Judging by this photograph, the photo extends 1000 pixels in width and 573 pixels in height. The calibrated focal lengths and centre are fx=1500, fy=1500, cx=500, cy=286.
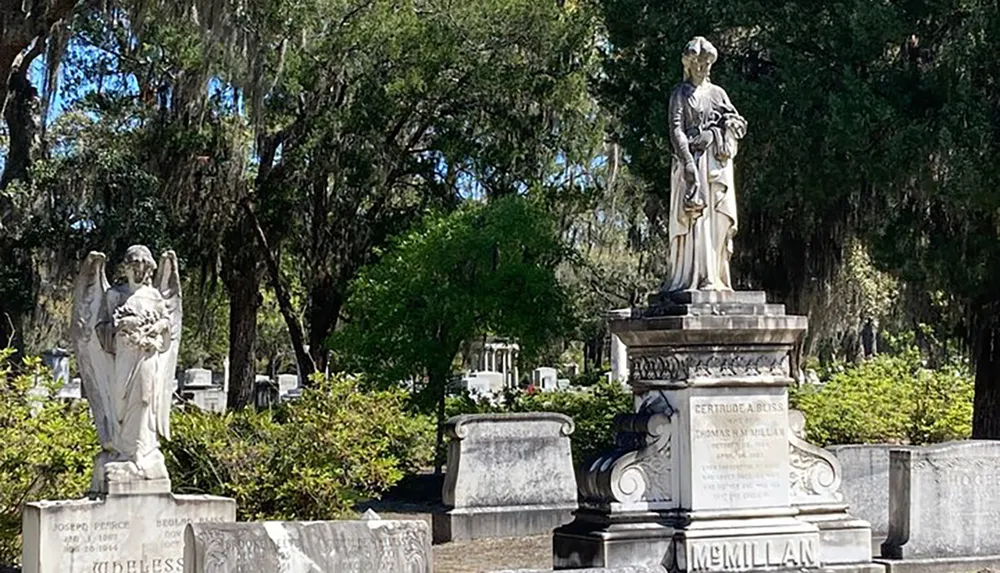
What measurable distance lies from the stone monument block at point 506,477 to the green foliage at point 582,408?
449 centimetres

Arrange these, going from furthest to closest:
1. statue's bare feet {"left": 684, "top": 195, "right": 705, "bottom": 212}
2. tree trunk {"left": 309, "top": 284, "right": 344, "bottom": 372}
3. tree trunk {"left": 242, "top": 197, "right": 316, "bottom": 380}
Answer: tree trunk {"left": 309, "top": 284, "right": 344, "bottom": 372}
tree trunk {"left": 242, "top": 197, "right": 316, "bottom": 380}
statue's bare feet {"left": 684, "top": 195, "right": 705, "bottom": 212}

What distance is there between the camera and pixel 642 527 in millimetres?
11531

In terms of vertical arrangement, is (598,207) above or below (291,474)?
above

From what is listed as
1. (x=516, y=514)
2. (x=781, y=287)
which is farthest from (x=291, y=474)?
(x=781, y=287)

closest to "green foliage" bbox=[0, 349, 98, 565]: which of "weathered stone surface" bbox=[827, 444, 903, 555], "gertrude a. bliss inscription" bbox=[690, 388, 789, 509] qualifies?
"gertrude a. bliss inscription" bbox=[690, 388, 789, 509]

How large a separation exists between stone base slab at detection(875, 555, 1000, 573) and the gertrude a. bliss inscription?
154 centimetres

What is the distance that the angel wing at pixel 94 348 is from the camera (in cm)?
1221

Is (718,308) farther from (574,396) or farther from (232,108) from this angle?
(232,108)

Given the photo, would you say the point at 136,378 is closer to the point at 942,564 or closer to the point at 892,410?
the point at 942,564

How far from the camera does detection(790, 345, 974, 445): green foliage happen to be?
69.8 feet

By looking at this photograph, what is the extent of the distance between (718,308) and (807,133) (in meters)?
8.97

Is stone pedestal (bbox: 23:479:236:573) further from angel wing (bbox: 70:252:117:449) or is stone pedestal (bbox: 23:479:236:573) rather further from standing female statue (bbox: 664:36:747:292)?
standing female statue (bbox: 664:36:747:292)

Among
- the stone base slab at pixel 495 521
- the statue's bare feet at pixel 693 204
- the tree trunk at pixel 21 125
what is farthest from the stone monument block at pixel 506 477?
the tree trunk at pixel 21 125

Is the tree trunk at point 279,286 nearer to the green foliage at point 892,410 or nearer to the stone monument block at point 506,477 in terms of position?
the green foliage at point 892,410
